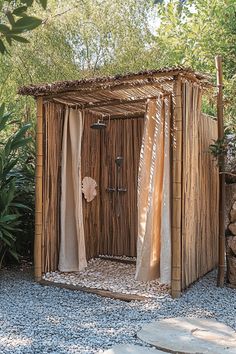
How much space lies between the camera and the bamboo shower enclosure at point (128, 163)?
412 centimetres

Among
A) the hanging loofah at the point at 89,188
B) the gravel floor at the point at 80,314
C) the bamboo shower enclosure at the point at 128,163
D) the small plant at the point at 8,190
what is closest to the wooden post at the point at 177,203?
the bamboo shower enclosure at the point at 128,163

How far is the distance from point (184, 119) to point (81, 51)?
12.6ft

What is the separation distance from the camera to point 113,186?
19.8ft

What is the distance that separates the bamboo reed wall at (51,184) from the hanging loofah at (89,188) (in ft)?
1.94

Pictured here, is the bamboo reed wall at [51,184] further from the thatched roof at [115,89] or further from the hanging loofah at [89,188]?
the hanging loofah at [89,188]

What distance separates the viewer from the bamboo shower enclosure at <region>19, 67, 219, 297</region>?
412 cm

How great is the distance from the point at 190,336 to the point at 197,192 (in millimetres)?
1680

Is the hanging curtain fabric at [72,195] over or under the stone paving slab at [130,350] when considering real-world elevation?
over

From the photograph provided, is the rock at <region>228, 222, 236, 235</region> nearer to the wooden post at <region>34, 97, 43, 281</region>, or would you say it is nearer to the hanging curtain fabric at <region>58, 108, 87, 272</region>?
the hanging curtain fabric at <region>58, 108, 87, 272</region>

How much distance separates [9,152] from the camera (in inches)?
194

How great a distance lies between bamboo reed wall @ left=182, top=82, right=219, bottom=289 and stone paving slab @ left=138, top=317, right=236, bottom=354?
782mm

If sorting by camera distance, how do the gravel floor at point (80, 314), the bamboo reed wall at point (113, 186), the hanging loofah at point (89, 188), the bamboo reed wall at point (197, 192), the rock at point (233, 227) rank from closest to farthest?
1. the gravel floor at point (80, 314)
2. the bamboo reed wall at point (197, 192)
3. the rock at point (233, 227)
4. the hanging loofah at point (89, 188)
5. the bamboo reed wall at point (113, 186)

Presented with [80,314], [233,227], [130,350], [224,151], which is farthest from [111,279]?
[130,350]

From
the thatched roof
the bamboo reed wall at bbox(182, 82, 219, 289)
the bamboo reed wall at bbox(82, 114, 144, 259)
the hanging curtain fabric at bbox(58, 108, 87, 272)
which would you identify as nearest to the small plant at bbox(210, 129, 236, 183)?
→ the bamboo reed wall at bbox(182, 82, 219, 289)
